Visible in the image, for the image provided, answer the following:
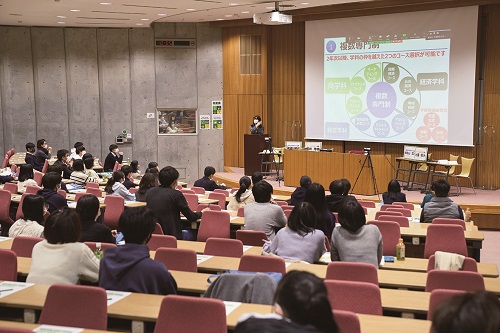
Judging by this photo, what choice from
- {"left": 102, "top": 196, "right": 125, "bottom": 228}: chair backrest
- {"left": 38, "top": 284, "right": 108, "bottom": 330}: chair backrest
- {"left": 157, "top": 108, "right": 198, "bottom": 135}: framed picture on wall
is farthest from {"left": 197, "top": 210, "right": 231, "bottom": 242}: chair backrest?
{"left": 157, "top": 108, "right": 198, "bottom": 135}: framed picture on wall

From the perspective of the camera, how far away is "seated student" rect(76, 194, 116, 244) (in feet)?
18.0

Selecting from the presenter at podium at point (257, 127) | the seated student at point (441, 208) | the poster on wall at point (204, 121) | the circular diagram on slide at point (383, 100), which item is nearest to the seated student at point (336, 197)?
the seated student at point (441, 208)

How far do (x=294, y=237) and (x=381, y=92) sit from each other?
10687 millimetres

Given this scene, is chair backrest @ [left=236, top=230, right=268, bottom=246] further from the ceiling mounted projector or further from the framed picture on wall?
the framed picture on wall

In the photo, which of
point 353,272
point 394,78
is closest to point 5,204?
point 353,272

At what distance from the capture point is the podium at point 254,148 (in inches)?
632

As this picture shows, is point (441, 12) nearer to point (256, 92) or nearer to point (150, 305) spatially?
point (256, 92)

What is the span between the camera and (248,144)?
1617 cm

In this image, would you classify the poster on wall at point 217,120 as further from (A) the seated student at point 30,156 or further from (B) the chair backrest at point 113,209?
(B) the chair backrest at point 113,209

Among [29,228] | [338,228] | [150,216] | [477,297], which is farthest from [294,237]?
[477,297]

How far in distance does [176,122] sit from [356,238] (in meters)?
13.9

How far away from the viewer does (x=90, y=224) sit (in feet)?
18.3

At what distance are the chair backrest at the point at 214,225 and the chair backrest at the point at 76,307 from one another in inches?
137

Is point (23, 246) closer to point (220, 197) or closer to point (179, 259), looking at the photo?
point (179, 259)
